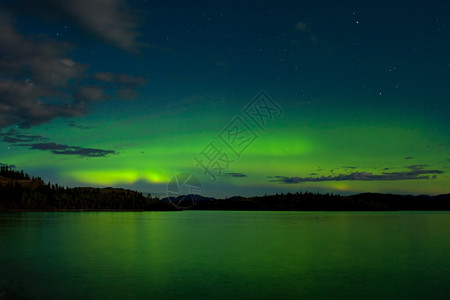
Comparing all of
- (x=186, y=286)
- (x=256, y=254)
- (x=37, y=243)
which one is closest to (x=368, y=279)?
(x=186, y=286)

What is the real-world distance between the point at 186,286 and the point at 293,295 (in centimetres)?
899

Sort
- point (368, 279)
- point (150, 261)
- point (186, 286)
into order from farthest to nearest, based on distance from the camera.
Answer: point (150, 261) → point (368, 279) → point (186, 286)

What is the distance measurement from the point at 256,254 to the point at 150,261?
1485cm

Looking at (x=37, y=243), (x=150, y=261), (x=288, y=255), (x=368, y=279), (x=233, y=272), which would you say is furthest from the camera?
(x=37, y=243)

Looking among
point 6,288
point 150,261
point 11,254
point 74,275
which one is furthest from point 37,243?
point 6,288

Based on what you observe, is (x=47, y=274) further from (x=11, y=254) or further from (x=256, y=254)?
(x=256, y=254)

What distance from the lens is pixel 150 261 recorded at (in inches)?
2030

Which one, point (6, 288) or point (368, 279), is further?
point (368, 279)

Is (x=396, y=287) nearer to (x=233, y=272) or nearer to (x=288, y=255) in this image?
(x=233, y=272)

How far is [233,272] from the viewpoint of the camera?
141 feet

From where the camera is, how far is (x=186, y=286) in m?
36.0

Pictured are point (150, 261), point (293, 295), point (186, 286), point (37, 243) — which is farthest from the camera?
point (37, 243)

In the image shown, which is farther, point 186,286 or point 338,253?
point 338,253

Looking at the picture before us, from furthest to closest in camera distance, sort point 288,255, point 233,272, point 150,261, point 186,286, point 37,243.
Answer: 1. point 37,243
2. point 288,255
3. point 150,261
4. point 233,272
5. point 186,286
